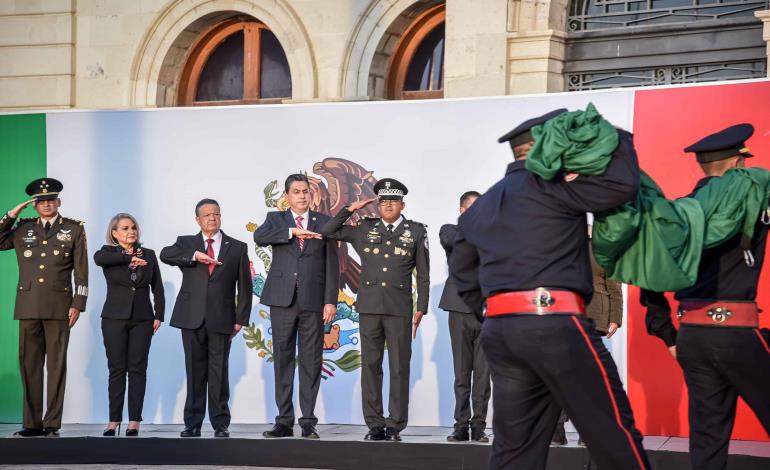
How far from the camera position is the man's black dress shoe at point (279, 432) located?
892 cm

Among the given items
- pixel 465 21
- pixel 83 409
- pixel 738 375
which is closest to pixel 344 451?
pixel 83 409

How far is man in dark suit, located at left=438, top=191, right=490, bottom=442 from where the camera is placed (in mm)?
8930

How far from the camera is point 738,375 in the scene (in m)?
5.66

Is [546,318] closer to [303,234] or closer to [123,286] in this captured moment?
[303,234]

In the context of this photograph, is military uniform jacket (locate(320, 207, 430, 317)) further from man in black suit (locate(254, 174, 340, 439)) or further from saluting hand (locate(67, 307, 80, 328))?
saluting hand (locate(67, 307, 80, 328))

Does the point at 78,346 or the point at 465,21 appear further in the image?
the point at 465,21

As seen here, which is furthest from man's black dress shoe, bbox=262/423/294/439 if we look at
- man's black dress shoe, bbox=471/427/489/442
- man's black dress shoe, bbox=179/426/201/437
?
man's black dress shoe, bbox=471/427/489/442

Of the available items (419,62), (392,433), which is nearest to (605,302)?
(392,433)

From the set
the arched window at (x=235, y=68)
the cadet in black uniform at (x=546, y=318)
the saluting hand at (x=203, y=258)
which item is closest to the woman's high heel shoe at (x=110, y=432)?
the saluting hand at (x=203, y=258)

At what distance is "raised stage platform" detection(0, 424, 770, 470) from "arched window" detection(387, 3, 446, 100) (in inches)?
213

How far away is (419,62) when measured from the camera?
13953 mm

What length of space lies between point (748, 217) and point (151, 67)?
32.2 ft

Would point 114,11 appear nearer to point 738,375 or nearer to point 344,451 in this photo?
point 344,451

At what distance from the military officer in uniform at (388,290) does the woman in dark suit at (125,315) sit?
1374 millimetres
